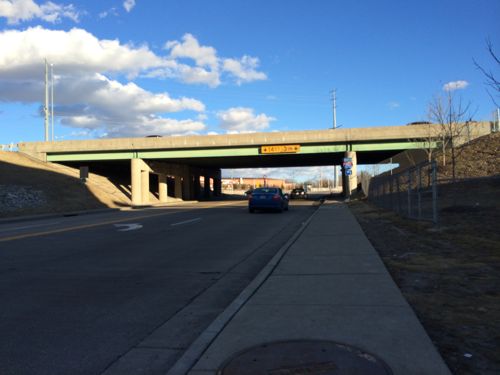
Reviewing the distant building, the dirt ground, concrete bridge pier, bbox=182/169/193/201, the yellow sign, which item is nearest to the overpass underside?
the yellow sign

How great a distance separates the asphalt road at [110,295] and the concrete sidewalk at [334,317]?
51 cm

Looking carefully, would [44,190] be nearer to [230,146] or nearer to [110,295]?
[230,146]

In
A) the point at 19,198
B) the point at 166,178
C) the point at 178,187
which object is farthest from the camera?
the point at 178,187

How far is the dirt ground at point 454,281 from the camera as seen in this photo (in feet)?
13.3

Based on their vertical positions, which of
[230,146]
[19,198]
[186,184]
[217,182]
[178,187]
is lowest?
[19,198]

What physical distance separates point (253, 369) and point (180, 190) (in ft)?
183

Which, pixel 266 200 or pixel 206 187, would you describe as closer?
pixel 266 200

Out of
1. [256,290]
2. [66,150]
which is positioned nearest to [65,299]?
[256,290]

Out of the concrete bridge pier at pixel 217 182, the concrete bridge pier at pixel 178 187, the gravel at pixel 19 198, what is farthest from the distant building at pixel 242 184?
the gravel at pixel 19 198

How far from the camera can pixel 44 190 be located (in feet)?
120

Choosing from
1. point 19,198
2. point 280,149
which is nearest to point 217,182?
point 280,149

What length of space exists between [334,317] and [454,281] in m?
2.62

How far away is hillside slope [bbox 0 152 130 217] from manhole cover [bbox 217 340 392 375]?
27.5 metres

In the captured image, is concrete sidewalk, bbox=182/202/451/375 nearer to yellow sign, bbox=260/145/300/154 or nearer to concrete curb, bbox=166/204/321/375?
concrete curb, bbox=166/204/321/375
